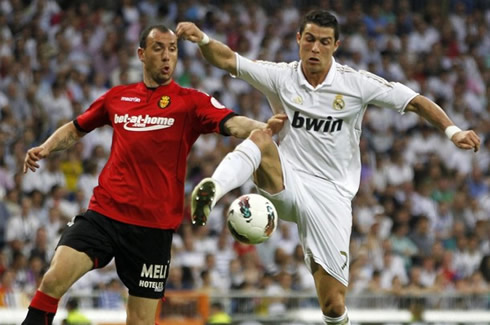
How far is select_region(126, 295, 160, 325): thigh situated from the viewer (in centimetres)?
813

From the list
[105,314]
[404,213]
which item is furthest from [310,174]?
[404,213]

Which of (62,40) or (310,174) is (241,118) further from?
(62,40)

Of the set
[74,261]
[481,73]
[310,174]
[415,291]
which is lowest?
[415,291]

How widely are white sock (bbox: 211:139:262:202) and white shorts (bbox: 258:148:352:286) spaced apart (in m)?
0.53

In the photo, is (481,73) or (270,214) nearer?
(270,214)

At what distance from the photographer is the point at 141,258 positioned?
814 cm

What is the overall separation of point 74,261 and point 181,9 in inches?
448

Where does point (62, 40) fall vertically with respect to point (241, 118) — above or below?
above

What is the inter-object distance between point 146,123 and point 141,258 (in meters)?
1.02

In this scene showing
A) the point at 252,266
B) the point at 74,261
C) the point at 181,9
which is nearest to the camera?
the point at 74,261

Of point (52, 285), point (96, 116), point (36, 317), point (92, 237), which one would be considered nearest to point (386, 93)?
point (96, 116)

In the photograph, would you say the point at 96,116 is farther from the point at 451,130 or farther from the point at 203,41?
the point at 451,130

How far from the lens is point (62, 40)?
16906 millimetres

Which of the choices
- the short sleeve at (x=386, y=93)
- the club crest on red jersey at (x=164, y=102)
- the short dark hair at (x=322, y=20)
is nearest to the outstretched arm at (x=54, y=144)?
the club crest on red jersey at (x=164, y=102)
